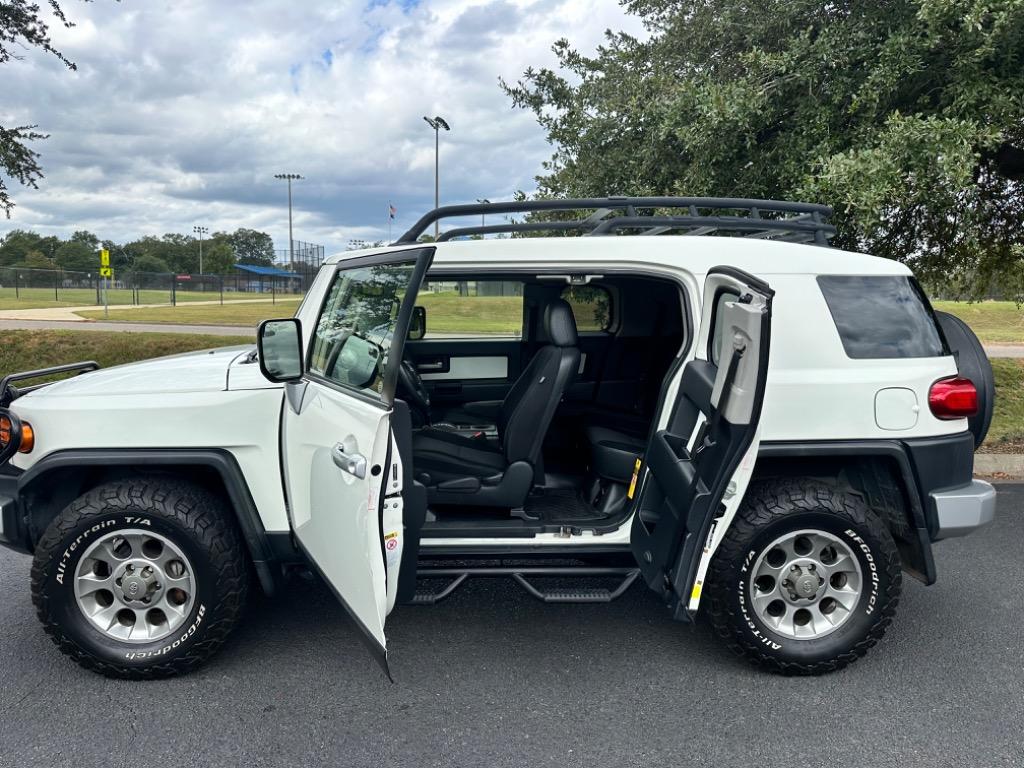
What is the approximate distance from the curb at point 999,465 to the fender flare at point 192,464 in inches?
254

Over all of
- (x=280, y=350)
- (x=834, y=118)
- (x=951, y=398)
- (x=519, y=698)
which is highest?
(x=834, y=118)

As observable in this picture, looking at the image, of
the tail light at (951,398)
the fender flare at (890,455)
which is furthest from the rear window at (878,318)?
the fender flare at (890,455)

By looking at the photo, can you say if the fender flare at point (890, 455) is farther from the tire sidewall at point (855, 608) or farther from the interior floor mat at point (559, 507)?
the interior floor mat at point (559, 507)

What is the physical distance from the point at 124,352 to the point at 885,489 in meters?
13.3

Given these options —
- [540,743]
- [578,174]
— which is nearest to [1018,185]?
[578,174]

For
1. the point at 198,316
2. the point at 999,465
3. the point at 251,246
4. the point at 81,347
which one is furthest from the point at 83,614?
the point at 251,246

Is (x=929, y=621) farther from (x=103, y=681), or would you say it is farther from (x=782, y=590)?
(x=103, y=681)

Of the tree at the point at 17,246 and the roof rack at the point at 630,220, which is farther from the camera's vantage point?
the tree at the point at 17,246

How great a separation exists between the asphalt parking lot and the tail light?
1.12m

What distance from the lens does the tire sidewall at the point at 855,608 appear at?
122 inches

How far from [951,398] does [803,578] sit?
1.00m

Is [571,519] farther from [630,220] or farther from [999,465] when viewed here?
[999,465]

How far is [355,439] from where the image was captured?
8.17ft

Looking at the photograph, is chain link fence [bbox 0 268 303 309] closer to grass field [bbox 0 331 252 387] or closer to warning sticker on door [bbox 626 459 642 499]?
grass field [bbox 0 331 252 387]
